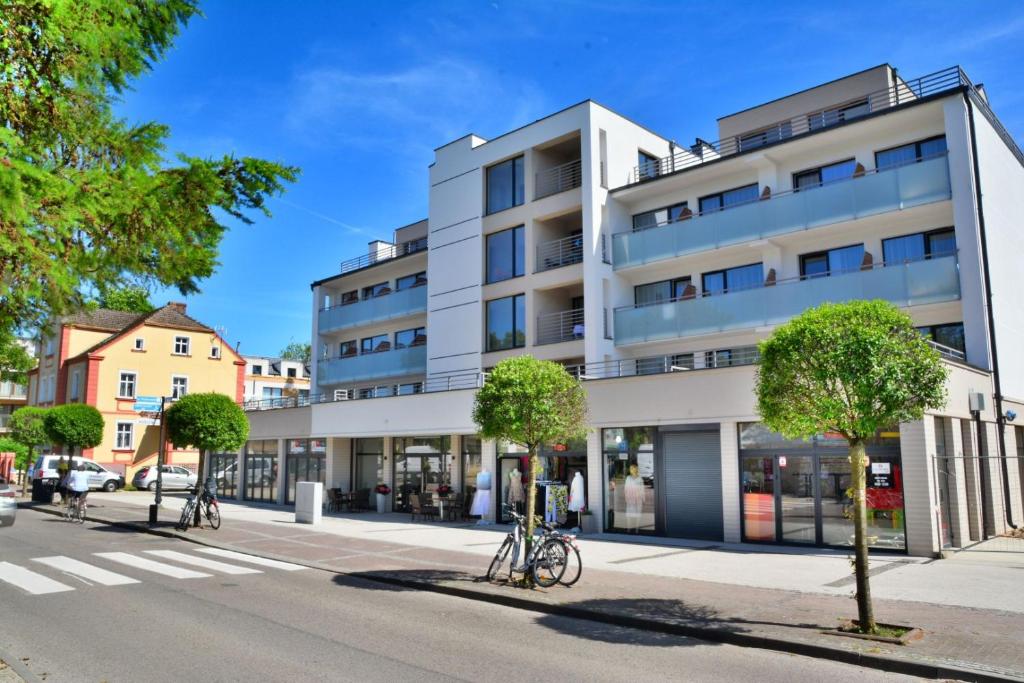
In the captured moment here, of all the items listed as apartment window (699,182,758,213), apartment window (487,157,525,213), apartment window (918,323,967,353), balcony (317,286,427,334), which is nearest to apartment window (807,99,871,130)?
apartment window (699,182,758,213)

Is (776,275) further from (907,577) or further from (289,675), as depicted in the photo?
(289,675)

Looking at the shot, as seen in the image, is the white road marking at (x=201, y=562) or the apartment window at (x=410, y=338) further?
the apartment window at (x=410, y=338)

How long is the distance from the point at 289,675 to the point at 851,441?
6590 millimetres

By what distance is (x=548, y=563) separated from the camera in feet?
37.7

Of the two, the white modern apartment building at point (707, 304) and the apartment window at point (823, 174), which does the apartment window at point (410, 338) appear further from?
the apartment window at point (823, 174)

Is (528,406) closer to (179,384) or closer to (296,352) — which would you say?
(179,384)

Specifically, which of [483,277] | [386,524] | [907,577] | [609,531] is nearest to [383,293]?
[483,277]

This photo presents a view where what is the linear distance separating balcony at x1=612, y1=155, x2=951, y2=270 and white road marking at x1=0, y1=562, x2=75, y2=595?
1782cm

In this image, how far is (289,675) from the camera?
6.82 meters

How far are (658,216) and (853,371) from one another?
1728cm

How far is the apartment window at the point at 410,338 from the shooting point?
102 ft

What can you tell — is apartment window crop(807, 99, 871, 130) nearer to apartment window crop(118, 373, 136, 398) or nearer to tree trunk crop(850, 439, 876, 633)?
tree trunk crop(850, 439, 876, 633)

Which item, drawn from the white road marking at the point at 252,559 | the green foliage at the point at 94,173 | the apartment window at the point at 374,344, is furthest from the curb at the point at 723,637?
the apartment window at the point at 374,344

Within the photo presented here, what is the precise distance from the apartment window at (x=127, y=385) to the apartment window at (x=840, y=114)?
4085 centimetres
